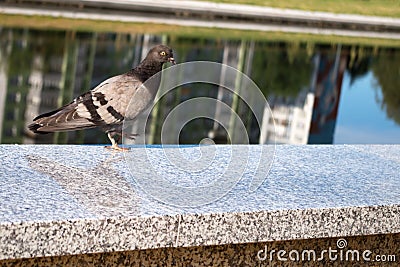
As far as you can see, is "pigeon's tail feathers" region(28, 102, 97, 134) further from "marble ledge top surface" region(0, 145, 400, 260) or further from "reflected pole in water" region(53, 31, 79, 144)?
"reflected pole in water" region(53, 31, 79, 144)

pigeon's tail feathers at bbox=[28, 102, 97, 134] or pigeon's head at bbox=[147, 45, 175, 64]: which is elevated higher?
pigeon's head at bbox=[147, 45, 175, 64]

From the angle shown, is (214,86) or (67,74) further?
(67,74)

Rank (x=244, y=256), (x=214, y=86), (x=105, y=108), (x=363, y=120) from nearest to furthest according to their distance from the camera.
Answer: (x=244, y=256) → (x=105, y=108) → (x=214, y=86) → (x=363, y=120)

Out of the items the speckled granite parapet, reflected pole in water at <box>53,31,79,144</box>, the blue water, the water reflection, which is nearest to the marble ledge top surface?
the speckled granite parapet

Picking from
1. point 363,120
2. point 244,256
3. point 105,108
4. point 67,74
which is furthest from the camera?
point 67,74

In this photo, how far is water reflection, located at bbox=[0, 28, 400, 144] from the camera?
11.6 metres

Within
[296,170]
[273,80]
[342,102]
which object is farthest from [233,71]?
[273,80]

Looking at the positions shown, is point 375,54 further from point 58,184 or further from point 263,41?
point 58,184

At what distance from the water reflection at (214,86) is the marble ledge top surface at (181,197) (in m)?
4.69

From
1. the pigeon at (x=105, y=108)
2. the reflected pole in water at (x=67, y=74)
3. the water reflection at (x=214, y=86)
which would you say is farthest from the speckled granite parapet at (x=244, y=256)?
the reflected pole in water at (x=67, y=74)

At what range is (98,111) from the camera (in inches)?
128

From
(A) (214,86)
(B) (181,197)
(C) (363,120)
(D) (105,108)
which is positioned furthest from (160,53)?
(C) (363,120)

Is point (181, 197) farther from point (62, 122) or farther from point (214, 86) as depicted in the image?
point (214, 86)

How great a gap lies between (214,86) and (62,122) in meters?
9.98
